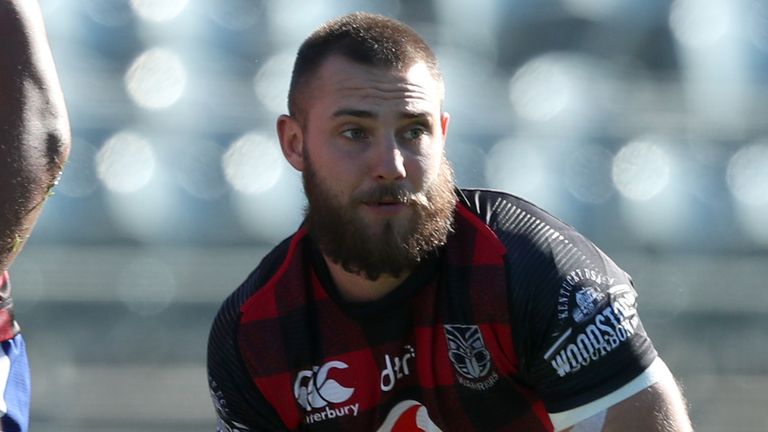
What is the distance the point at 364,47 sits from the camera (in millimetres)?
3266

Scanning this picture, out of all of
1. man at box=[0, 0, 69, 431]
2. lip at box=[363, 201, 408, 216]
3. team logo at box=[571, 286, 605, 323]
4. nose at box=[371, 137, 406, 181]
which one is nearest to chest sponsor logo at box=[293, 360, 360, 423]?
lip at box=[363, 201, 408, 216]

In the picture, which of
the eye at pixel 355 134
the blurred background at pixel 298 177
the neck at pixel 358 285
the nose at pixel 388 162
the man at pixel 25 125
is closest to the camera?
the man at pixel 25 125

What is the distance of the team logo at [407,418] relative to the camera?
10.6 ft

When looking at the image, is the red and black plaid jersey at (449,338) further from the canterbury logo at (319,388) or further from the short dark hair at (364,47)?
the short dark hair at (364,47)

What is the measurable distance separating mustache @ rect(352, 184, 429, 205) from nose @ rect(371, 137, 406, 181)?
0.02 meters

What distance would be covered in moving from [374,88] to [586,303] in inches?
29.2

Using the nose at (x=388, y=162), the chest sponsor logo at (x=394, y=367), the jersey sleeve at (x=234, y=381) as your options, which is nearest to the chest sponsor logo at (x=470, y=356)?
the chest sponsor logo at (x=394, y=367)

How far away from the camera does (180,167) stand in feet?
21.2

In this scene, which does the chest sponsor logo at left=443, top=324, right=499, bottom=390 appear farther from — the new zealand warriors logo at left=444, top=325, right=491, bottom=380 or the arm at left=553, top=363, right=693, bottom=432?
the arm at left=553, top=363, right=693, bottom=432

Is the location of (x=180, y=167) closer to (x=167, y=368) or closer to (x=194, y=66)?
(x=194, y=66)

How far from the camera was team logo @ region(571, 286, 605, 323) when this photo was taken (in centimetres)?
296

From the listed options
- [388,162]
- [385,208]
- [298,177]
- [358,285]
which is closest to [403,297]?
[358,285]

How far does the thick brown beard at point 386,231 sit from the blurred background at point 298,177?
2.88 m

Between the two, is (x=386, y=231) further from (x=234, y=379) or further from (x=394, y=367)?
(x=234, y=379)
